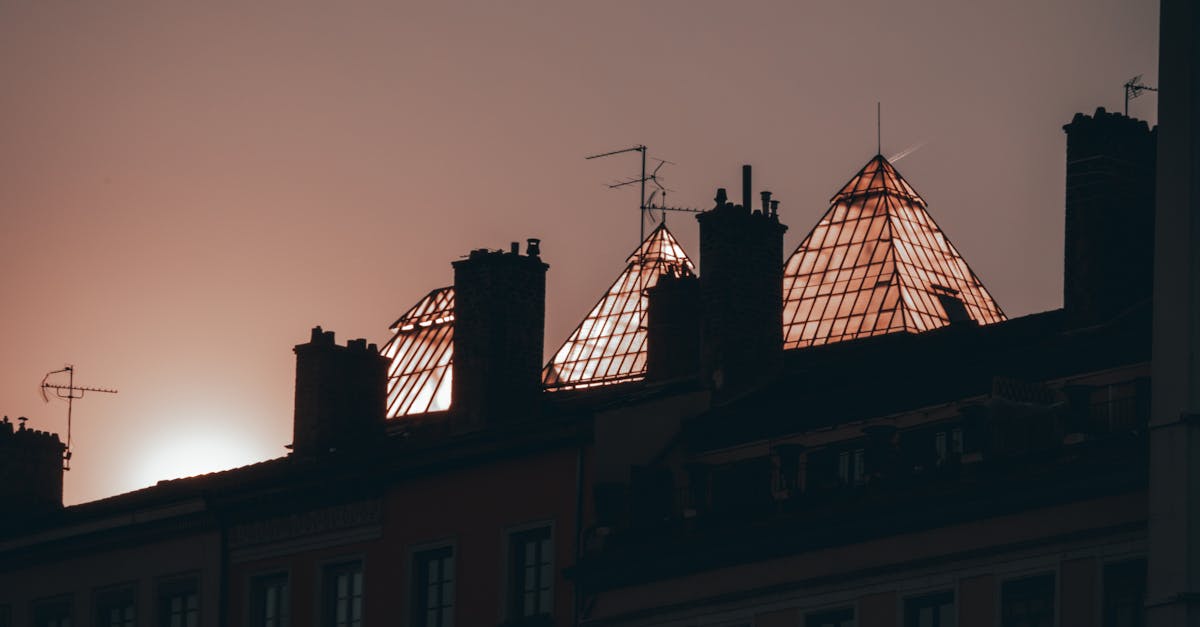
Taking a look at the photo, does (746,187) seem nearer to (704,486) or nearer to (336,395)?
(704,486)

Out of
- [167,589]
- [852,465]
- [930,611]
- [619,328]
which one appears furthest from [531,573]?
[619,328]

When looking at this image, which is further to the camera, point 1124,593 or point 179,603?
point 179,603

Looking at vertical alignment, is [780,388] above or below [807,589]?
above

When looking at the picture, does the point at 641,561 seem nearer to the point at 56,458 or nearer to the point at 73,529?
the point at 73,529

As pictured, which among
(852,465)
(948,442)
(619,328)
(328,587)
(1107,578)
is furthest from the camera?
(619,328)

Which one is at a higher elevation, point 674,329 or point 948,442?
point 674,329

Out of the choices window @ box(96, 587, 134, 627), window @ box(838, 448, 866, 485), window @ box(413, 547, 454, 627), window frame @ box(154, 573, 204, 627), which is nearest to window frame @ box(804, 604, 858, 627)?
window @ box(838, 448, 866, 485)

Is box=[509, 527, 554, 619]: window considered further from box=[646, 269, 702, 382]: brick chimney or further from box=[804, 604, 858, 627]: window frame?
box=[646, 269, 702, 382]: brick chimney

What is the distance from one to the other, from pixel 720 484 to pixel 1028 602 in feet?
22.6

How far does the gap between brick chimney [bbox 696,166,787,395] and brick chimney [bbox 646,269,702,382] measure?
16.0 ft

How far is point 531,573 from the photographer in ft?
155

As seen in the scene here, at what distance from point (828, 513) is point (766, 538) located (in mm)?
1373

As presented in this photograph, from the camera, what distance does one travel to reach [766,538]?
42.0m

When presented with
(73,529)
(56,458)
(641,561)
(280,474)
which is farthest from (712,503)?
(56,458)
